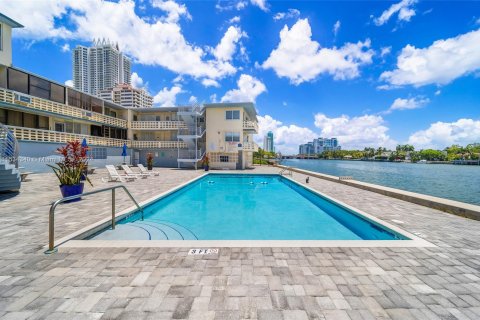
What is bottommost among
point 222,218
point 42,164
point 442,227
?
point 222,218

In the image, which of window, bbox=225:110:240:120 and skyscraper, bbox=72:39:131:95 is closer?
window, bbox=225:110:240:120

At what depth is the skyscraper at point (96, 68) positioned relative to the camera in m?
126

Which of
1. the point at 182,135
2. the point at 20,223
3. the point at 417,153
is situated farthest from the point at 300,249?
the point at 417,153

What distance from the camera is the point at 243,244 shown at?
4164mm

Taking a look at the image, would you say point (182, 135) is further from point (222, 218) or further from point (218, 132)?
point (222, 218)

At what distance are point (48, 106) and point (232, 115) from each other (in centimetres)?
1758

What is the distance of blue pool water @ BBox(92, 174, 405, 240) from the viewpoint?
18.9ft

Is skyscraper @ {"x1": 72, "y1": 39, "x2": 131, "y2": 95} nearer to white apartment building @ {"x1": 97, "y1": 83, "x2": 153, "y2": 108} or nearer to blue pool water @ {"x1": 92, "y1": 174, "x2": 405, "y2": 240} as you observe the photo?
white apartment building @ {"x1": 97, "y1": 83, "x2": 153, "y2": 108}

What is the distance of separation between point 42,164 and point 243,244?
20.9 m

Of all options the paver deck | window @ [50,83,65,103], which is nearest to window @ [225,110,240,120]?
window @ [50,83,65,103]

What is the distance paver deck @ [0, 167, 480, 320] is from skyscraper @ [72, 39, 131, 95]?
15203cm

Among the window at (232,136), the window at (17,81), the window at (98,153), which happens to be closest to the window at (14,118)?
the window at (17,81)

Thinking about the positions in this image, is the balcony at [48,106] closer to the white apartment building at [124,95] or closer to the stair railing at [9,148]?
the stair railing at [9,148]

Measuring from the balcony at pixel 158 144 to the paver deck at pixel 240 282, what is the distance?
2311 cm
